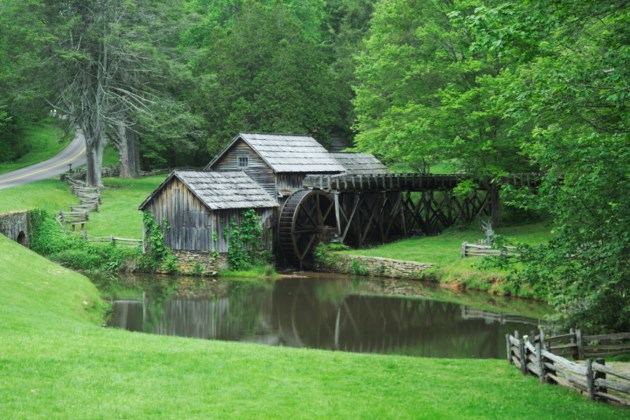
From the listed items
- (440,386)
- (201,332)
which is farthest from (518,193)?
(201,332)

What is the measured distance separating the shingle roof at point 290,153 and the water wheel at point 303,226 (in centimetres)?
162

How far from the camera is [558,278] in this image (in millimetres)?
14266

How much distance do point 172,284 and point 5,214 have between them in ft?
26.7

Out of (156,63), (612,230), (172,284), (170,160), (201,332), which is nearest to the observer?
(612,230)

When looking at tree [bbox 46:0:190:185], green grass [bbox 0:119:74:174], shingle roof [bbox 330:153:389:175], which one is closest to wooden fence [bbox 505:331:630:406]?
shingle roof [bbox 330:153:389:175]

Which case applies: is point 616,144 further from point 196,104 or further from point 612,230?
point 196,104

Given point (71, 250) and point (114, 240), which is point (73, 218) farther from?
point (114, 240)

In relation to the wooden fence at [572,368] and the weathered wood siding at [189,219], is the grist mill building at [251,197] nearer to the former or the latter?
the weathered wood siding at [189,219]

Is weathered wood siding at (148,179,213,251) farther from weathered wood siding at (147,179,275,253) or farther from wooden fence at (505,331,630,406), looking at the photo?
wooden fence at (505,331,630,406)

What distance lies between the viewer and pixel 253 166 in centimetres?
3738

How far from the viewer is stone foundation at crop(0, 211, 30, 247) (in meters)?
33.4

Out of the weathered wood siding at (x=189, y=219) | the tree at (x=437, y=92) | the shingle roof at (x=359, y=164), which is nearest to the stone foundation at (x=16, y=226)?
the weathered wood siding at (x=189, y=219)

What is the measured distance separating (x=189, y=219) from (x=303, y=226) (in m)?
5.32

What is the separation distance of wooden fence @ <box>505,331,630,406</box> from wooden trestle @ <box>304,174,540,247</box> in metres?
18.3
